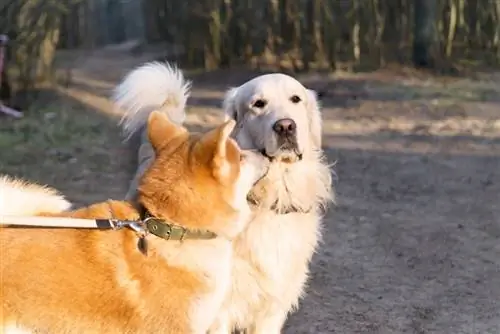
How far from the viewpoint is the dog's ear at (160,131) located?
3.31 metres

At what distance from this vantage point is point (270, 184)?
4223mm

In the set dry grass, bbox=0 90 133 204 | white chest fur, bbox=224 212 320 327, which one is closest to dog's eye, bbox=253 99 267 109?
white chest fur, bbox=224 212 320 327

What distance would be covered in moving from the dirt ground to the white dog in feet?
2.17

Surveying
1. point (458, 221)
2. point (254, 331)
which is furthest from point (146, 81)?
point (458, 221)

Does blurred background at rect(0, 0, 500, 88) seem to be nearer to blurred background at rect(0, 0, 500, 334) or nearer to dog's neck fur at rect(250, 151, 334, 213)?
blurred background at rect(0, 0, 500, 334)

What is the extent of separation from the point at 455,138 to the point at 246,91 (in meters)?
5.95

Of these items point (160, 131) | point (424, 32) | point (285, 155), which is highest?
point (160, 131)

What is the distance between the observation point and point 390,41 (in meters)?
15.8

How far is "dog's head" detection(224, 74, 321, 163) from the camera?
4.21 meters

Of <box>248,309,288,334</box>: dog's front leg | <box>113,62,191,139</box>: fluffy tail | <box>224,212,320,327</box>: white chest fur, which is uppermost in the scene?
<box>113,62,191,139</box>: fluffy tail

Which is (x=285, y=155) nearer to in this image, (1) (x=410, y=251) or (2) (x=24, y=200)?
(2) (x=24, y=200)

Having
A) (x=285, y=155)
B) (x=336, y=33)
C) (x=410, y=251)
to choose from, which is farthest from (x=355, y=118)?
(x=285, y=155)

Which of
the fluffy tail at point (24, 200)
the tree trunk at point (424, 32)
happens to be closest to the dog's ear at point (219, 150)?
the fluffy tail at point (24, 200)

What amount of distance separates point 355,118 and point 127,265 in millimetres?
8543
